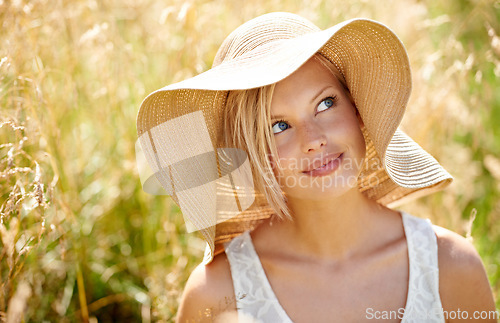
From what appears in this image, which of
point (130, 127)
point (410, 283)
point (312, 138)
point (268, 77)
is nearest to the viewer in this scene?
point (268, 77)

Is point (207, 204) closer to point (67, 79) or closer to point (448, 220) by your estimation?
point (67, 79)

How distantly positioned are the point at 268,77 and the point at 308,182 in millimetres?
390

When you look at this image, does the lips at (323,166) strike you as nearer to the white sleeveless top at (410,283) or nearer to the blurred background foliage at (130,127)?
the white sleeveless top at (410,283)

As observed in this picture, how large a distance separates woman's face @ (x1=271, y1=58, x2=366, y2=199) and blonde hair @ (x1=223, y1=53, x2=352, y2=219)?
3cm

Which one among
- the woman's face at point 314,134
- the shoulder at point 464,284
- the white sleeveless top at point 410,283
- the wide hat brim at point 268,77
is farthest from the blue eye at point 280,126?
the shoulder at point 464,284

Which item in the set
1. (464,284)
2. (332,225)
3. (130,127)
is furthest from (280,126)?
(130,127)

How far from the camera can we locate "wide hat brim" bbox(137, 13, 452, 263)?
1.47 meters

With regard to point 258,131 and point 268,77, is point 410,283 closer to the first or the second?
point 258,131

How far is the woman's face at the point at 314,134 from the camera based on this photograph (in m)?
1.54

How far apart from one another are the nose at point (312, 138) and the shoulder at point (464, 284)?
637mm

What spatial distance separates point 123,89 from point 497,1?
197cm

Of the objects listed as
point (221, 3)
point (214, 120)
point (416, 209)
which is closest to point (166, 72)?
point (221, 3)

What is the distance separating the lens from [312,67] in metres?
1.59

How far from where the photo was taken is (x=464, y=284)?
1721mm
